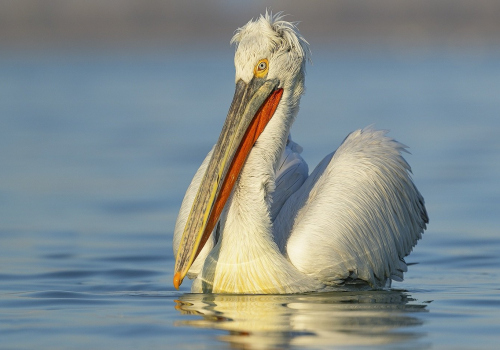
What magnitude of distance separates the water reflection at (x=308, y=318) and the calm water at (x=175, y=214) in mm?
14

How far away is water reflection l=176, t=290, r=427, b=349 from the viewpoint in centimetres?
509

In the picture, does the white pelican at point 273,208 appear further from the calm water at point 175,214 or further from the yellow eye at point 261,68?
the calm water at point 175,214

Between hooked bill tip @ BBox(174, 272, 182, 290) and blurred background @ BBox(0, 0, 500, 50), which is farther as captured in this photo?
blurred background @ BBox(0, 0, 500, 50)

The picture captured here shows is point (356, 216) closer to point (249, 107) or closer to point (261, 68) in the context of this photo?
point (249, 107)

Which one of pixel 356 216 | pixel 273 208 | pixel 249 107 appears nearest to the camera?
pixel 249 107

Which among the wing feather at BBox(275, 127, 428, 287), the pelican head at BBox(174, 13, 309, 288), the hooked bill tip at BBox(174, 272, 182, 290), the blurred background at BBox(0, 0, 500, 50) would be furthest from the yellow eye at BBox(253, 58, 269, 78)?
the blurred background at BBox(0, 0, 500, 50)

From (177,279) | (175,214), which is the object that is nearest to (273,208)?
(177,279)

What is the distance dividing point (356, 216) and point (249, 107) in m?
0.90

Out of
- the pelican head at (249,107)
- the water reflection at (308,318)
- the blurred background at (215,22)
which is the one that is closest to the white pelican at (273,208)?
the pelican head at (249,107)

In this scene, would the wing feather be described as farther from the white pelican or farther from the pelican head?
the pelican head

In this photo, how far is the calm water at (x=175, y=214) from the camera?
5371 mm

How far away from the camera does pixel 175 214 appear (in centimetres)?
936

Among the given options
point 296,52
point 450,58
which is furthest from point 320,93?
point 296,52

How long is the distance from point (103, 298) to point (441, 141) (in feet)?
26.1
